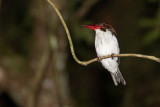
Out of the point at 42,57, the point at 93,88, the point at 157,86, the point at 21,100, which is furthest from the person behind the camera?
the point at 93,88

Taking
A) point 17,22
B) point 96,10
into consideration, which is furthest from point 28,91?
point 96,10

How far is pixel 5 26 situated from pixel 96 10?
233 centimetres

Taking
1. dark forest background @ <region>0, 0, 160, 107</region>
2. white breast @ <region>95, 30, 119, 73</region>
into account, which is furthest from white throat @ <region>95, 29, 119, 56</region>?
dark forest background @ <region>0, 0, 160, 107</region>

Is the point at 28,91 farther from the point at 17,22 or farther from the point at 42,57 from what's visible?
the point at 17,22

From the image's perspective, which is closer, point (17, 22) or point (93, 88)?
point (17, 22)

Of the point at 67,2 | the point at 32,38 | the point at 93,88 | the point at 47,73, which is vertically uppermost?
the point at 67,2

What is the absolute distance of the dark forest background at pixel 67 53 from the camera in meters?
4.09

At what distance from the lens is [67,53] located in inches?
187

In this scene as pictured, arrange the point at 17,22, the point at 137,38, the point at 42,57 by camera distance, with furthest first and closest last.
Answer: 1. the point at 137,38
2. the point at 17,22
3. the point at 42,57

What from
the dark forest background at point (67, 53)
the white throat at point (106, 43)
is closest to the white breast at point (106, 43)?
the white throat at point (106, 43)

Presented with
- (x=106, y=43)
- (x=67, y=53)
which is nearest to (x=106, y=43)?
(x=106, y=43)

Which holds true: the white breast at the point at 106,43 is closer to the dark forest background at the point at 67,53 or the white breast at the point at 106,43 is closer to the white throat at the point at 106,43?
the white throat at the point at 106,43

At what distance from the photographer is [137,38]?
668 centimetres

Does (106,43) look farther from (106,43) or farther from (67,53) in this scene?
(67,53)
